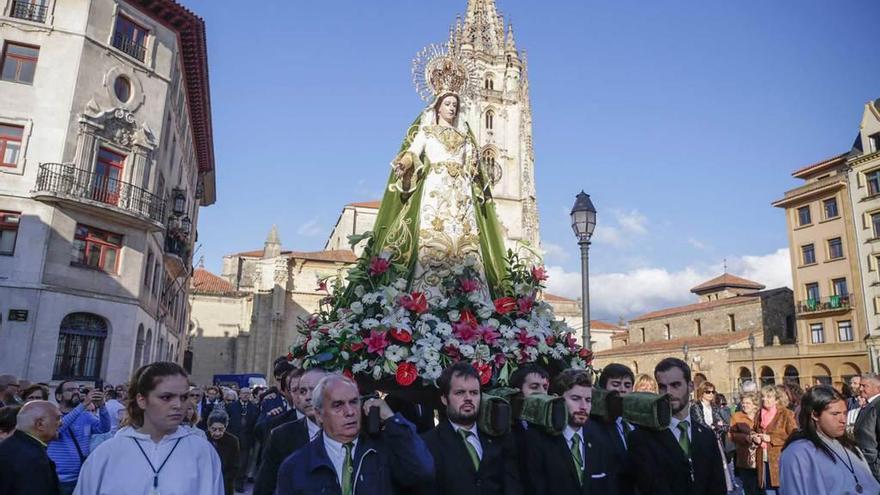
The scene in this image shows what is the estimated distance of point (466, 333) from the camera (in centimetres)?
583

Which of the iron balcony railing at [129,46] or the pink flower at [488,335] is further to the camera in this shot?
the iron balcony railing at [129,46]

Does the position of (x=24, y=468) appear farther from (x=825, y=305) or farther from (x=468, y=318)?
(x=825, y=305)

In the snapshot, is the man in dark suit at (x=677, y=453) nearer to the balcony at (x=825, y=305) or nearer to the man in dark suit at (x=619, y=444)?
the man in dark suit at (x=619, y=444)

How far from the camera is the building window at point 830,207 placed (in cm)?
3800

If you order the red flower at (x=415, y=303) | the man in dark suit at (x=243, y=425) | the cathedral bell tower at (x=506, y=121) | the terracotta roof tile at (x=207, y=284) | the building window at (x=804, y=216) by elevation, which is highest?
the cathedral bell tower at (x=506, y=121)

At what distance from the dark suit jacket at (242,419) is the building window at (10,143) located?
1243cm

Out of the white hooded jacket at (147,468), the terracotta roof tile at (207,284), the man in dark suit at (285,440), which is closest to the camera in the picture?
the white hooded jacket at (147,468)

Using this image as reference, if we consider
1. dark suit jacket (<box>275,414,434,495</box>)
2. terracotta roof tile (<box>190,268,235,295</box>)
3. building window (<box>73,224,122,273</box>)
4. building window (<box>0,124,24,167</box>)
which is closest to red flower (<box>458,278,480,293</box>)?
dark suit jacket (<box>275,414,434,495</box>)

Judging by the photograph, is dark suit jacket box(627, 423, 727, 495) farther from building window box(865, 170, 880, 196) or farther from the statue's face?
building window box(865, 170, 880, 196)

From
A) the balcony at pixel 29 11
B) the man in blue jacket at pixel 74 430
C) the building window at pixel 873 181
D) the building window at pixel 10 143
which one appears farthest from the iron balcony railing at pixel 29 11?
the building window at pixel 873 181

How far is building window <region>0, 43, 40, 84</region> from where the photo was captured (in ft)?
66.3

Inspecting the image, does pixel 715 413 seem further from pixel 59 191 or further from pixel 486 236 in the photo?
pixel 59 191

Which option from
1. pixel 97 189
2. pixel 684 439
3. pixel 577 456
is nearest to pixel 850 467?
pixel 684 439

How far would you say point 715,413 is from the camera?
12.2 meters
